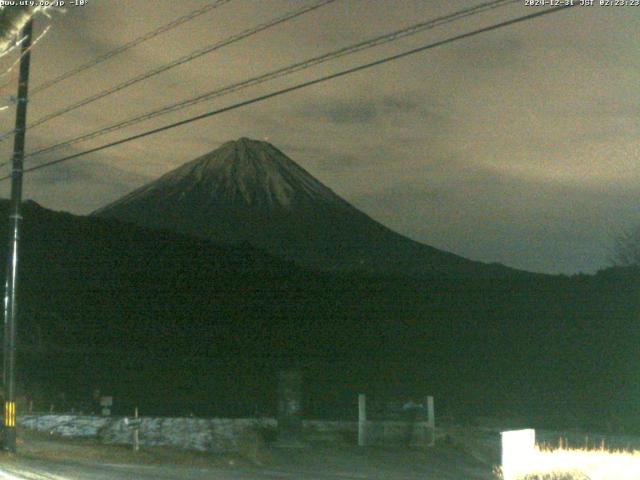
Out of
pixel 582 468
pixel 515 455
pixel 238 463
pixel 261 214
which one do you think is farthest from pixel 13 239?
pixel 261 214

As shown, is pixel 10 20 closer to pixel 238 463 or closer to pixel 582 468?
pixel 582 468

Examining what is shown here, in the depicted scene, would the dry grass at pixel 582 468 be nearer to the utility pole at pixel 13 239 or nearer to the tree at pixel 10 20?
the tree at pixel 10 20

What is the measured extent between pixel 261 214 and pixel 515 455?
519 feet

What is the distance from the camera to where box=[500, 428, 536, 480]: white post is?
12.0m

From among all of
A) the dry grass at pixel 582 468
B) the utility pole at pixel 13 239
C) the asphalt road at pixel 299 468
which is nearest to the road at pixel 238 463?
the asphalt road at pixel 299 468

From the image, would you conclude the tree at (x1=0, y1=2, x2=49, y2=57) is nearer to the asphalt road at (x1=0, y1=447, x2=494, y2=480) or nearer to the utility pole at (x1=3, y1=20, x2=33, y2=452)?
the utility pole at (x1=3, y1=20, x2=33, y2=452)

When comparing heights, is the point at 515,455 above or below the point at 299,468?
above

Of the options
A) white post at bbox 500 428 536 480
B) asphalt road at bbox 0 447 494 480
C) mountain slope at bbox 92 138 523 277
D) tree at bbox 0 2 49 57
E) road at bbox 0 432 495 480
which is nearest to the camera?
tree at bbox 0 2 49 57

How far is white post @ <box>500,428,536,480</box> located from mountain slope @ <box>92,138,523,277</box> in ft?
333

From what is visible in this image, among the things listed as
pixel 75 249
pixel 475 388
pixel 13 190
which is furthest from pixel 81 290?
pixel 13 190

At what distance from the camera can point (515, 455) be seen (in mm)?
12406

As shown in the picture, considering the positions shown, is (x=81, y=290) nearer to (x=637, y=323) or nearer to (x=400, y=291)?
(x=400, y=291)

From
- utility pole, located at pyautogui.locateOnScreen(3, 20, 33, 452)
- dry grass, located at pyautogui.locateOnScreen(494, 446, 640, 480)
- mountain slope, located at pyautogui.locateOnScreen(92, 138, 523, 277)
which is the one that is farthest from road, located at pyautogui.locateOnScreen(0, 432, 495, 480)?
mountain slope, located at pyautogui.locateOnScreen(92, 138, 523, 277)

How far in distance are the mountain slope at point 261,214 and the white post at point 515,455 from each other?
101545mm
